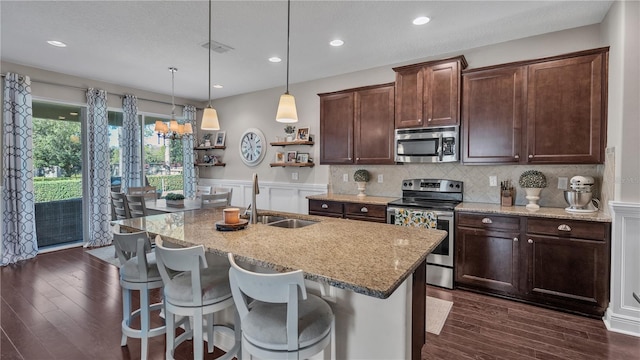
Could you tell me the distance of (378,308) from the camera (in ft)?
5.24

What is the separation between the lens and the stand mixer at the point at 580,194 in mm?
2957

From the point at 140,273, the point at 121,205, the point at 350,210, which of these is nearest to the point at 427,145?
the point at 350,210

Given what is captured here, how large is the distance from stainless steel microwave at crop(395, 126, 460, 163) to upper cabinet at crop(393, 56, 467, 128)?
81mm

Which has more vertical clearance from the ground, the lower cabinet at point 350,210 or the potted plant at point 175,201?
the potted plant at point 175,201

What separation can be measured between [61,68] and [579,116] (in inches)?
254

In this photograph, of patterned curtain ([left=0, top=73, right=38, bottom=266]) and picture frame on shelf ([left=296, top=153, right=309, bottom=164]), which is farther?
picture frame on shelf ([left=296, top=153, right=309, bottom=164])

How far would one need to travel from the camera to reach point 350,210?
414 cm

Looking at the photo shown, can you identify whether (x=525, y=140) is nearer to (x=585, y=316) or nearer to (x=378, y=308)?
(x=585, y=316)

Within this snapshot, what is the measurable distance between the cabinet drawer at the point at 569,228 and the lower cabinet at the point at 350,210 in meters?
1.50

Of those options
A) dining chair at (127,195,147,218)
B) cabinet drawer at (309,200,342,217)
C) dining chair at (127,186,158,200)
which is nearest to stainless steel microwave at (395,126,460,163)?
cabinet drawer at (309,200,342,217)

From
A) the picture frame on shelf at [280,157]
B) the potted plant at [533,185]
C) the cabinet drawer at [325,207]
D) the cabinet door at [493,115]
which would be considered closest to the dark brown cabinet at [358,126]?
the cabinet drawer at [325,207]

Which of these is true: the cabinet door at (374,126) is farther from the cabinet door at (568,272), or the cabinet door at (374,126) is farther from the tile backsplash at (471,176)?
the cabinet door at (568,272)

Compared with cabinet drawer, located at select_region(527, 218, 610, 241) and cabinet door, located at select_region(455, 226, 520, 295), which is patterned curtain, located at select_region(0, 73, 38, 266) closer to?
cabinet door, located at select_region(455, 226, 520, 295)

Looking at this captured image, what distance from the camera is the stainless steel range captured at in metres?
3.42
